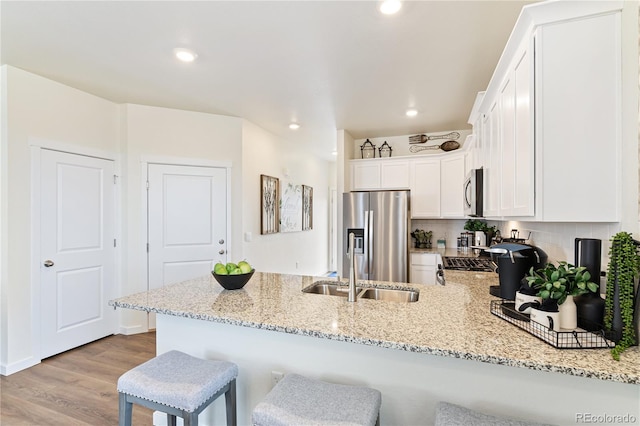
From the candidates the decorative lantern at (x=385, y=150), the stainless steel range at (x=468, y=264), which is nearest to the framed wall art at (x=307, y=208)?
the decorative lantern at (x=385, y=150)

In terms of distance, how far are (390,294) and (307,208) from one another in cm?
414

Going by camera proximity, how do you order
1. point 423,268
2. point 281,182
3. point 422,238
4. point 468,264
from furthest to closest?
point 281,182, point 422,238, point 423,268, point 468,264

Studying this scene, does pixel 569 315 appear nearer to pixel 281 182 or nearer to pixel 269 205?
pixel 269 205

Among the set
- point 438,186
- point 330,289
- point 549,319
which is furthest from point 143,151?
point 549,319

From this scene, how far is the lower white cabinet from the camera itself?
4.04m

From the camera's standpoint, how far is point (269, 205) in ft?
15.4

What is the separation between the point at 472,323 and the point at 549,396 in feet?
1.11

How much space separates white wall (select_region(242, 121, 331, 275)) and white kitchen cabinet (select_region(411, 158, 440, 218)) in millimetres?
2082

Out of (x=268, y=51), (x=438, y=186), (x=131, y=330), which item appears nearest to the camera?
(x=268, y=51)

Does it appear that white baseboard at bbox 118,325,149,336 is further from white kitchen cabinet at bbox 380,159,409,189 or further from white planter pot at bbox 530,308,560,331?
white planter pot at bbox 530,308,560,331

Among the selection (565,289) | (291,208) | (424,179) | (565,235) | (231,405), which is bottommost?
(231,405)

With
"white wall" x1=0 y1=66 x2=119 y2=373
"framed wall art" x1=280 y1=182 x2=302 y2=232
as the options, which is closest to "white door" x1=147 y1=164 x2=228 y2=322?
"white wall" x1=0 y1=66 x2=119 y2=373

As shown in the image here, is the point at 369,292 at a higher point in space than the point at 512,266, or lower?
lower

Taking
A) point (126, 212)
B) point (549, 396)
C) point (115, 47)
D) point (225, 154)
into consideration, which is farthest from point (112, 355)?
point (549, 396)
